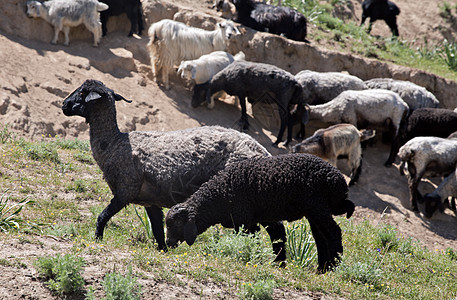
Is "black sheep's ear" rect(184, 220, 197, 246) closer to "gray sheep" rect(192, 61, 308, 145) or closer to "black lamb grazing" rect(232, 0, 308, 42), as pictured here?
"gray sheep" rect(192, 61, 308, 145)

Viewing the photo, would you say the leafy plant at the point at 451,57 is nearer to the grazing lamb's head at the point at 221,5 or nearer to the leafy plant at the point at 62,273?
the grazing lamb's head at the point at 221,5

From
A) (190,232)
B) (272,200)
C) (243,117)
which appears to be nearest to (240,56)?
(243,117)

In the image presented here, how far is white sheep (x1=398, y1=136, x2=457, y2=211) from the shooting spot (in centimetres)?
1299

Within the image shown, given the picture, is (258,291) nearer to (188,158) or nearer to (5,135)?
(188,158)

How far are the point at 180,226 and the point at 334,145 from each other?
19.9ft

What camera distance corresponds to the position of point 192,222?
6.76 metres

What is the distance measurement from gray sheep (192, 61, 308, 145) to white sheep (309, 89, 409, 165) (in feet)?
1.90

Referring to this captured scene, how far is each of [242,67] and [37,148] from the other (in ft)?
18.4

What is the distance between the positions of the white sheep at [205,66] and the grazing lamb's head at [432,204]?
5.64 m

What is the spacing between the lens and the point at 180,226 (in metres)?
6.86

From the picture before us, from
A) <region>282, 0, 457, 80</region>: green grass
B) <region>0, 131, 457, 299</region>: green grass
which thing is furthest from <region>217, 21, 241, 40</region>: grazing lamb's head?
<region>0, 131, 457, 299</region>: green grass

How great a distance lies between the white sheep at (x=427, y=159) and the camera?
13.0 metres

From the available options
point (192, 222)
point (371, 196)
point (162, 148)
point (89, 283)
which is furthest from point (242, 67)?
point (89, 283)

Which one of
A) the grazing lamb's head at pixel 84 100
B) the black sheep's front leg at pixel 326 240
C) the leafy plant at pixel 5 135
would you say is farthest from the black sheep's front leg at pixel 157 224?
the leafy plant at pixel 5 135
